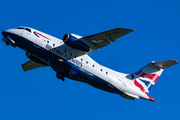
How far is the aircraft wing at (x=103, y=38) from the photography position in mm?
16438

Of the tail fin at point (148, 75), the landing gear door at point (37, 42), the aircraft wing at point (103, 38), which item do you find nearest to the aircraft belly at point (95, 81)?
the aircraft wing at point (103, 38)

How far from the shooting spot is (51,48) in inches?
681

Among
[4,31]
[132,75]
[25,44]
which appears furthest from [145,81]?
[4,31]

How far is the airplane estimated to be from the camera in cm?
1688

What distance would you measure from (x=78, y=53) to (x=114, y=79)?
3289 mm

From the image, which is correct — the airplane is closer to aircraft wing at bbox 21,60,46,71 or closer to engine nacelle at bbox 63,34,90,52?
engine nacelle at bbox 63,34,90,52

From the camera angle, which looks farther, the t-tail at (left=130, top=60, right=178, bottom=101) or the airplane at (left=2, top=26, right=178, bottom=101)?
the t-tail at (left=130, top=60, right=178, bottom=101)

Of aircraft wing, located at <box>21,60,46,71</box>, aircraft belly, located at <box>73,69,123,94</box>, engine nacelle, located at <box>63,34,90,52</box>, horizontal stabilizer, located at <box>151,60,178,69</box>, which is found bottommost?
aircraft belly, located at <box>73,69,123,94</box>

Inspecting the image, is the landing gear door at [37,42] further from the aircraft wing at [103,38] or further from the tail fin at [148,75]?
the tail fin at [148,75]

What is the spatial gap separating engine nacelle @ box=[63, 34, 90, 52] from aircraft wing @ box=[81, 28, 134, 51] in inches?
11.2

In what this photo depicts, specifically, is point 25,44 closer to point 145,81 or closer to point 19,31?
point 19,31

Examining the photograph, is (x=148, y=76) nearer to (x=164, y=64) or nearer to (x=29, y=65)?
(x=164, y=64)

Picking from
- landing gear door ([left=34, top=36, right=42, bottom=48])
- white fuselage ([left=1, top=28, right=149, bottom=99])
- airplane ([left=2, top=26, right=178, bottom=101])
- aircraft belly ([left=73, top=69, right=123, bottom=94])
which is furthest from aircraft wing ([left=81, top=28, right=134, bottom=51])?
landing gear door ([left=34, top=36, right=42, bottom=48])

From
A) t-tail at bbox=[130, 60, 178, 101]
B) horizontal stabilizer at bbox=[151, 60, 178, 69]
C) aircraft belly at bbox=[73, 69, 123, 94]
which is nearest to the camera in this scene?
aircraft belly at bbox=[73, 69, 123, 94]
